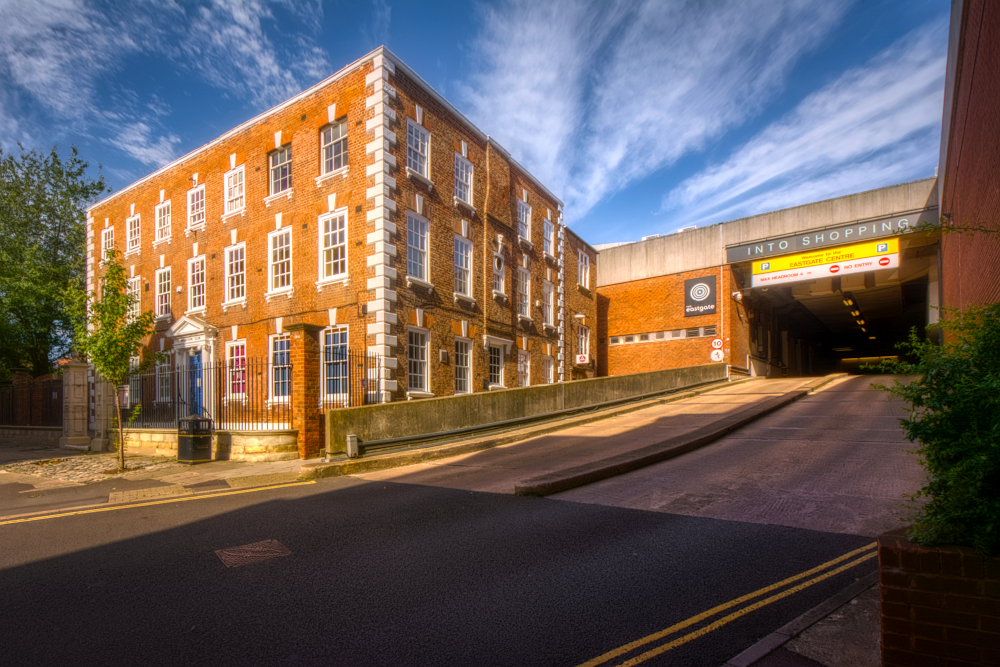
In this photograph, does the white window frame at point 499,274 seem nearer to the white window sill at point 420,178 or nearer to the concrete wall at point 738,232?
the white window sill at point 420,178

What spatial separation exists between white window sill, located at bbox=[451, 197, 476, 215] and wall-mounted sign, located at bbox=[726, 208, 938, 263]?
708 inches

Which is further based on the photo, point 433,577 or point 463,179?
point 463,179

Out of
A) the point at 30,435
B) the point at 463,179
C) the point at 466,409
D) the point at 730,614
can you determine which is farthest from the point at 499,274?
the point at 30,435

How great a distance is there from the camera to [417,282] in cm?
1728

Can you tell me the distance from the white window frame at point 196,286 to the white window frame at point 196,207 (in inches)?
53.4

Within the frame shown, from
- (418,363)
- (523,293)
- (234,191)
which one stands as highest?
→ (234,191)

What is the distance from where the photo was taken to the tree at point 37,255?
88.1 feet

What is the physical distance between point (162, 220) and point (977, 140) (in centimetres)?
2658

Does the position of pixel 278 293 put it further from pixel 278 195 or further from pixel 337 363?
pixel 337 363

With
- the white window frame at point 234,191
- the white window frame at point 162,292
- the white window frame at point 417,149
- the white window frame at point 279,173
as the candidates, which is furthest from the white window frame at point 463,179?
the white window frame at point 162,292

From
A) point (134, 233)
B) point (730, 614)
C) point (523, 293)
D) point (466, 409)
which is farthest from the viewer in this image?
point (134, 233)

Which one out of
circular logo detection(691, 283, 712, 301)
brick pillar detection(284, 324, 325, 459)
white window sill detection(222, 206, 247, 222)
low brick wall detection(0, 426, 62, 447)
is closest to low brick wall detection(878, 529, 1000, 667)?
Answer: brick pillar detection(284, 324, 325, 459)

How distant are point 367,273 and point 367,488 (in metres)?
8.45

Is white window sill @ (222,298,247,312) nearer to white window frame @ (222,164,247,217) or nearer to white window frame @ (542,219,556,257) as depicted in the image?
white window frame @ (222,164,247,217)
